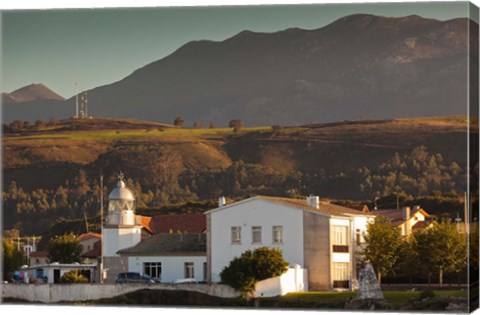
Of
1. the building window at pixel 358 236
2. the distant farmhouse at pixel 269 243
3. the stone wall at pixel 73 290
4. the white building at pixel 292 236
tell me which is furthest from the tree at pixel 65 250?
the building window at pixel 358 236

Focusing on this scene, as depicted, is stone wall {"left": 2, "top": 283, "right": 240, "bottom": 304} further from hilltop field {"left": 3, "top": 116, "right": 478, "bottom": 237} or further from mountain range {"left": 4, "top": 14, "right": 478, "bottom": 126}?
hilltop field {"left": 3, "top": 116, "right": 478, "bottom": 237}

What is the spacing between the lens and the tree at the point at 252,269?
5916 cm

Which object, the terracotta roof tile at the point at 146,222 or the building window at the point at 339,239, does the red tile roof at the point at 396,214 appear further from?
the terracotta roof tile at the point at 146,222

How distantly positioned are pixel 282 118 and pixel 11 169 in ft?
43.7

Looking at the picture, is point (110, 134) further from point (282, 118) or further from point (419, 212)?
point (419, 212)

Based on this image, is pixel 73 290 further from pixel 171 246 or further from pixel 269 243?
pixel 269 243

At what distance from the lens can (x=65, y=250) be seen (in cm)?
7306

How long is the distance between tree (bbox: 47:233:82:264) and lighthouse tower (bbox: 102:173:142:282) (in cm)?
295

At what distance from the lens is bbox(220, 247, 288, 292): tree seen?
59.2 m

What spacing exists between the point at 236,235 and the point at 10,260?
493 inches

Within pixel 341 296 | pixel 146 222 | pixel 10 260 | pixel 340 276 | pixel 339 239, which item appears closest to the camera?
pixel 341 296

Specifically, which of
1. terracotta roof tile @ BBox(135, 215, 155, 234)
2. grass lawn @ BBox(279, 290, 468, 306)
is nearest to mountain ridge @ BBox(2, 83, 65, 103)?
terracotta roof tile @ BBox(135, 215, 155, 234)

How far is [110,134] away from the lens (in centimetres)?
8131

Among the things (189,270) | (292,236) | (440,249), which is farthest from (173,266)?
(440,249)
